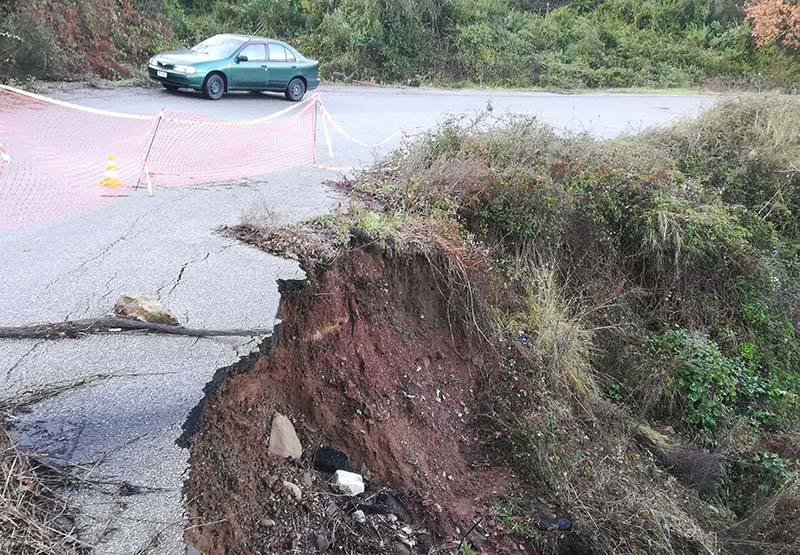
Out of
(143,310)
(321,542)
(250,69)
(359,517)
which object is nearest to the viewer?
(321,542)

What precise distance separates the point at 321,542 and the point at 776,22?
3076cm

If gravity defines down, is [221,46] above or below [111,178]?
above

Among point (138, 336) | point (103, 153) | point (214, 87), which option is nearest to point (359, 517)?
point (138, 336)

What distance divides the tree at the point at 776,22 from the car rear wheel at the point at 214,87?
23627mm

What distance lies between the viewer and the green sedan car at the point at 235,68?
48.4 ft

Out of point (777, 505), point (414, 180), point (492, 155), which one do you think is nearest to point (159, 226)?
point (414, 180)

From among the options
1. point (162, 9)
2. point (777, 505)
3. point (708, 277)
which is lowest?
point (777, 505)

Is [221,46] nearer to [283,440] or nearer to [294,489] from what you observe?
[283,440]

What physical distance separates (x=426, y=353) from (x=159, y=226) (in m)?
3.08

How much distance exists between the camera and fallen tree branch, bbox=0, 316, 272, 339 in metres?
4.59

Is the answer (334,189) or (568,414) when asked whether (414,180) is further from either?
(568,414)

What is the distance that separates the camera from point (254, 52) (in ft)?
52.0

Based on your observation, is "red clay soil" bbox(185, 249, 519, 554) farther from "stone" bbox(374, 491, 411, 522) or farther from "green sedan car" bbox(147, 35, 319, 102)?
"green sedan car" bbox(147, 35, 319, 102)

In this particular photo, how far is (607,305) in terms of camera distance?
8.14 meters
